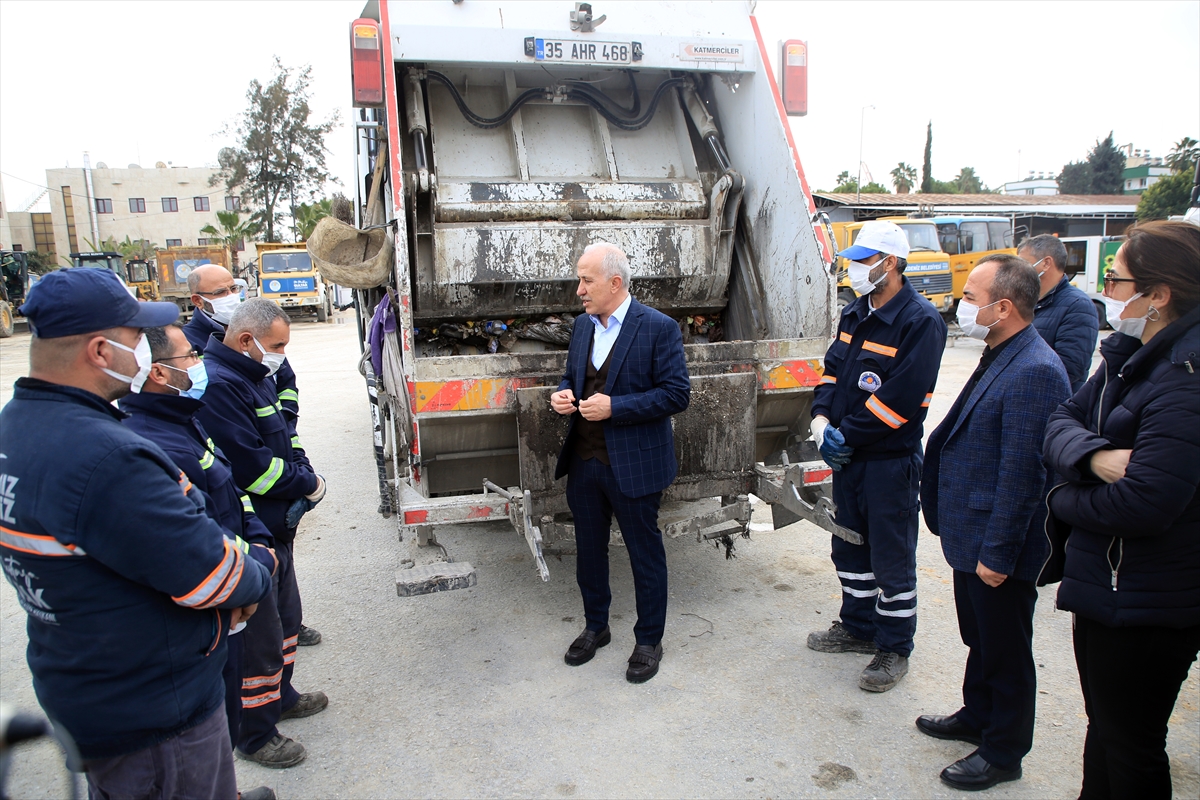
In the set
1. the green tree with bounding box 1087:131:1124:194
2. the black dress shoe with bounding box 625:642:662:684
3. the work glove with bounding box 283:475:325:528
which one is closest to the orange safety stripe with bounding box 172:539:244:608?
the work glove with bounding box 283:475:325:528

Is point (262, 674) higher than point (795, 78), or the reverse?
point (795, 78)

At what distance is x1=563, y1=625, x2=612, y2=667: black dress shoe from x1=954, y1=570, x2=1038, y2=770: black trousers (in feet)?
4.89

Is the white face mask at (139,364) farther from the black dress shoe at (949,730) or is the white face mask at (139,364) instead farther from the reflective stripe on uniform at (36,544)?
the black dress shoe at (949,730)

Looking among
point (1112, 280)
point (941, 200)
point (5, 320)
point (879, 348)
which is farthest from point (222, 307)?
point (941, 200)

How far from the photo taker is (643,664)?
311cm

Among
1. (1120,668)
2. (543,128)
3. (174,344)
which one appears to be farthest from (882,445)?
(543,128)

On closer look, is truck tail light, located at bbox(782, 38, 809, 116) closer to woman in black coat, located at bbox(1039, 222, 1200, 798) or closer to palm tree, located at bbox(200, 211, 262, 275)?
woman in black coat, located at bbox(1039, 222, 1200, 798)

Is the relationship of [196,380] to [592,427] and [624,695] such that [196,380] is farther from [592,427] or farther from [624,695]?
[624,695]

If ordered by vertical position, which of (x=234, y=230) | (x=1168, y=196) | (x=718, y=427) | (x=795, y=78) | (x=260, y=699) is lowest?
(x=260, y=699)

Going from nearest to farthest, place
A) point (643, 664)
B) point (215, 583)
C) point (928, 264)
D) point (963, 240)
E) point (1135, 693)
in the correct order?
1. point (215, 583)
2. point (1135, 693)
3. point (643, 664)
4. point (928, 264)
5. point (963, 240)

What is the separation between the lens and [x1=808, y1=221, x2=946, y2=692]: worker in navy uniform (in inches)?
113

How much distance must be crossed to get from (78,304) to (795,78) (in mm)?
3502

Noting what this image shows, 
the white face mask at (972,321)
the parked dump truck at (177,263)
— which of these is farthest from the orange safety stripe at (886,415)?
→ the parked dump truck at (177,263)

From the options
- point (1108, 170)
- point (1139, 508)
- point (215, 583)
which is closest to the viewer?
point (215, 583)
